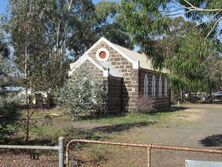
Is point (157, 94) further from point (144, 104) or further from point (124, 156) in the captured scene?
point (124, 156)

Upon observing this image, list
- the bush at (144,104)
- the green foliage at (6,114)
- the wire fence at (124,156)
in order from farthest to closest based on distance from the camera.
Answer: the bush at (144,104)
the green foliage at (6,114)
the wire fence at (124,156)

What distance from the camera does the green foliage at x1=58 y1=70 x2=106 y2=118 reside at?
2888 cm

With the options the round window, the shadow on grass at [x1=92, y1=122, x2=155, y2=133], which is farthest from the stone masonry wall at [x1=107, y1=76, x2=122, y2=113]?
the shadow on grass at [x1=92, y1=122, x2=155, y2=133]

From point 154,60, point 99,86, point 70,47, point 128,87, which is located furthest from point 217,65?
point 154,60

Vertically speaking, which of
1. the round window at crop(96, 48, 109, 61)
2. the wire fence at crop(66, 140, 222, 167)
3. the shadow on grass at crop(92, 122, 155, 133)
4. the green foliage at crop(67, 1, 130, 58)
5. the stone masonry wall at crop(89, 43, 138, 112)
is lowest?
the wire fence at crop(66, 140, 222, 167)

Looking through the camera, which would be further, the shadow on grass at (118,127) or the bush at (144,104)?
the bush at (144,104)

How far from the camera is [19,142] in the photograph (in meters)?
16.6

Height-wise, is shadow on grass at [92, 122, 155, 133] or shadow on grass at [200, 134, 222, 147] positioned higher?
shadow on grass at [92, 122, 155, 133]

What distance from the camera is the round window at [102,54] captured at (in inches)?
1510

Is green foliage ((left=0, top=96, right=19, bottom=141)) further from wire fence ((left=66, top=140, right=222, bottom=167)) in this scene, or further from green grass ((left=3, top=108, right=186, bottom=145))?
wire fence ((left=66, top=140, right=222, bottom=167))

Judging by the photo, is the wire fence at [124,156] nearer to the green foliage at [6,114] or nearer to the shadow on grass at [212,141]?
the green foliage at [6,114]

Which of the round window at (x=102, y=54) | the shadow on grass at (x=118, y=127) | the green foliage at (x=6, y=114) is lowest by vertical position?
the shadow on grass at (x=118, y=127)

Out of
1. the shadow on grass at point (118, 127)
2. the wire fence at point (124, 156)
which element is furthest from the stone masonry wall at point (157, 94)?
the wire fence at point (124, 156)

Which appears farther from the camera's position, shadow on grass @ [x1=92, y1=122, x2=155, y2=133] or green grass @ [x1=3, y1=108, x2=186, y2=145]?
shadow on grass @ [x1=92, y1=122, x2=155, y2=133]
